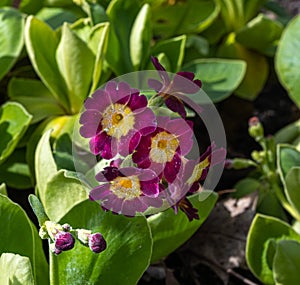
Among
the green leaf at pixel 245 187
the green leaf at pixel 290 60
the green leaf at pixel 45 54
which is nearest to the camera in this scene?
the green leaf at pixel 45 54

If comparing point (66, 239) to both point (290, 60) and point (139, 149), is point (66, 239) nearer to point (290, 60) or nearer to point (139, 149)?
point (139, 149)

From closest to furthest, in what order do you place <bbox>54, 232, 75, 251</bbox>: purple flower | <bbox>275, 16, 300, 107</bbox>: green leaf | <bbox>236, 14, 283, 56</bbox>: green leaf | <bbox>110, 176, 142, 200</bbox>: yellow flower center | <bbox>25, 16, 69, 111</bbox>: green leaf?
1. <bbox>54, 232, 75, 251</bbox>: purple flower
2. <bbox>110, 176, 142, 200</bbox>: yellow flower center
3. <bbox>25, 16, 69, 111</bbox>: green leaf
4. <bbox>275, 16, 300, 107</bbox>: green leaf
5. <bbox>236, 14, 283, 56</bbox>: green leaf

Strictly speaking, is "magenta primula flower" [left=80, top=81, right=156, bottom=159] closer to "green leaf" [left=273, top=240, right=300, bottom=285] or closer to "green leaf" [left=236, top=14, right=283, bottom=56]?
"green leaf" [left=273, top=240, right=300, bottom=285]

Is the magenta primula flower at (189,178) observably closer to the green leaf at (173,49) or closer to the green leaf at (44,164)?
the green leaf at (44,164)

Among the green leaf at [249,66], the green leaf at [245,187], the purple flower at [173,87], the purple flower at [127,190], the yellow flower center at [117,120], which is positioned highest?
the purple flower at [173,87]

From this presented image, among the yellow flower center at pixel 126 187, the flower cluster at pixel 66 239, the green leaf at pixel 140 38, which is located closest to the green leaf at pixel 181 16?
the green leaf at pixel 140 38

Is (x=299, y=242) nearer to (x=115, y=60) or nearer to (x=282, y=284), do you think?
(x=282, y=284)

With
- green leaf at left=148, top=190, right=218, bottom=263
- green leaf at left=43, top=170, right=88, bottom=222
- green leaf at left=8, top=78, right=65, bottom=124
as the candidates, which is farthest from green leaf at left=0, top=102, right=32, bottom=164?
green leaf at left=148, top=190, right=218, bottom=263

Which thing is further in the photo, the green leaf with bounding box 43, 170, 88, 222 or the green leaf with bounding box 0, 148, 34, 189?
the green leaf with bounding box 0, 148, 34, 189
